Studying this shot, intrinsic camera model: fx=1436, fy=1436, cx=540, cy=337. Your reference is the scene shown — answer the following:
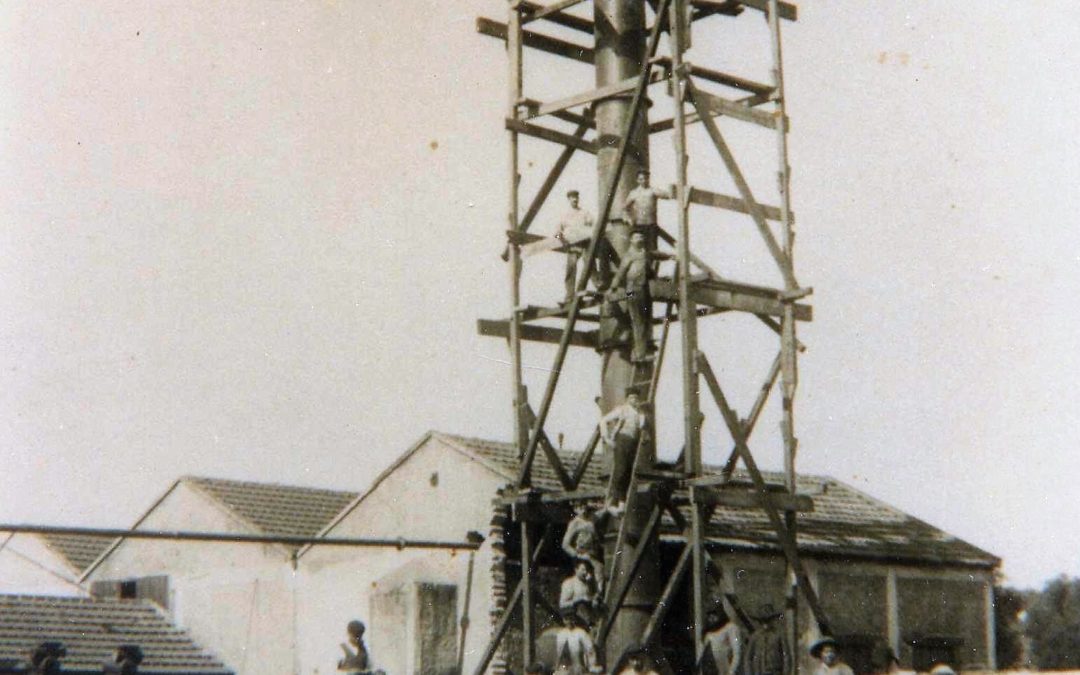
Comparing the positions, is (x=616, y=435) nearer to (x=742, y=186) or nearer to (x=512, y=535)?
(x=742, y=186)

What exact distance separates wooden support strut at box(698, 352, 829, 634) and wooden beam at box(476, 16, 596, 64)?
453 centimetres

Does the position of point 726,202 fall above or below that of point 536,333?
above

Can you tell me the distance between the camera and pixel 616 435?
1458cm

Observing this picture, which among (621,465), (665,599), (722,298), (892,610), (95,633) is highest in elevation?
(722,298)

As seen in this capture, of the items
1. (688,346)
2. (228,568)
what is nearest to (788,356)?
(688,346)

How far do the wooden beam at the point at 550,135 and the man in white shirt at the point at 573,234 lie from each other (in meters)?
0.76

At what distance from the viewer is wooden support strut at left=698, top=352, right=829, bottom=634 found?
1412 cm

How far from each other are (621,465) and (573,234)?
9.00ft

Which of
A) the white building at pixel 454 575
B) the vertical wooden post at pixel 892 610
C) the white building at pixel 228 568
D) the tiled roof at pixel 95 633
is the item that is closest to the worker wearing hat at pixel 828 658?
the white building at pixel 454 575

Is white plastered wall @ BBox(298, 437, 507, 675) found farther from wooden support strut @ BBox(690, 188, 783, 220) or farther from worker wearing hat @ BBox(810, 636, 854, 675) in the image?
worker wearing hat @ BBox(810, 636, 854, 675)

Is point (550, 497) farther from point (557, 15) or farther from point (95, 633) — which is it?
point (95, 633)

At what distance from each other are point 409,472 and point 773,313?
9.66 meters

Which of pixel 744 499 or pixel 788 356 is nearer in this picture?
pixel 744 499

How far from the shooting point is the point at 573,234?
1577 cm
